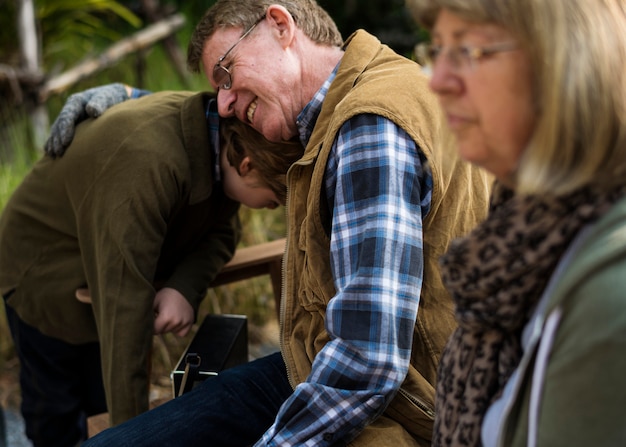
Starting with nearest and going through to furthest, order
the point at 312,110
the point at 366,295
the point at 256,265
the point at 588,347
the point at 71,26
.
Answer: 1. the point at 588,347
2. the point at 366,295
3. the point at 312,110
4. the point at 256,265
5. the point at 71,26

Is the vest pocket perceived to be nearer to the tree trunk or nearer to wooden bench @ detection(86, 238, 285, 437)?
wooden bench @ detection(86, 238, 285, 437)

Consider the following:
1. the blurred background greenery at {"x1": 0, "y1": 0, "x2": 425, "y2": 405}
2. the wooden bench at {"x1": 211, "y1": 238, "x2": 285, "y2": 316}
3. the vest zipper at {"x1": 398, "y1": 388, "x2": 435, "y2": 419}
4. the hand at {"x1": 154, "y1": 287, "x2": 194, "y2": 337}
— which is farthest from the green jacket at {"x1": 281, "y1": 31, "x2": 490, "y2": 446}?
the blurred background greenery at {"x1": 0, "y1": 0, "x2": 425, "y2": 405}

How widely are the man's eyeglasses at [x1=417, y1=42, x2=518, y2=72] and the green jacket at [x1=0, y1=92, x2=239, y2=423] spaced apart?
51.6 inches

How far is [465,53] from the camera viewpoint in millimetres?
1032

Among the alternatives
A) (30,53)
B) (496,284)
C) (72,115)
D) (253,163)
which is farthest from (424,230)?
(30,53)

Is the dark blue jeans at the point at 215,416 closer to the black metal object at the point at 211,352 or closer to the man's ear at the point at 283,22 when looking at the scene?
the black metal object at the point at 211,352

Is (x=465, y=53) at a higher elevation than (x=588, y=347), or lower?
higher

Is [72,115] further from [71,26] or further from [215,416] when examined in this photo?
[71,26]

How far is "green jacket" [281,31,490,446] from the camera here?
5.30ft

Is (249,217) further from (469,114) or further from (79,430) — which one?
(469,114)

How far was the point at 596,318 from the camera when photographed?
93cm

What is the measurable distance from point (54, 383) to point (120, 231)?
98 cm

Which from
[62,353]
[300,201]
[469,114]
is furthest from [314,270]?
[62,353]

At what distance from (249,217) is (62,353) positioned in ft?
4.90
